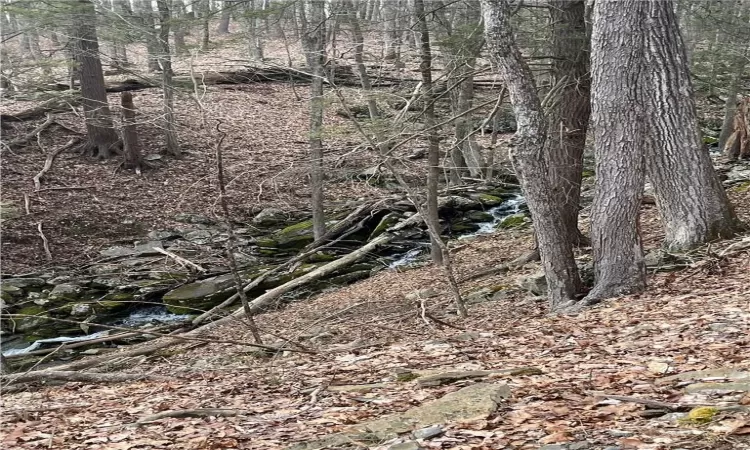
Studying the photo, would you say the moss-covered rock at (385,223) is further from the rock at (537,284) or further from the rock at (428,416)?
the rock at (428,416)

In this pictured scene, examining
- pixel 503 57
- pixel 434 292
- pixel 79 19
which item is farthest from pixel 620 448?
pixel 79 19

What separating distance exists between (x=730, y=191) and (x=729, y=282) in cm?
740

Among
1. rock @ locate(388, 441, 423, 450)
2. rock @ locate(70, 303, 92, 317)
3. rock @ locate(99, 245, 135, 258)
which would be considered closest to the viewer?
rock @ locate(388, 441, 423, 450)

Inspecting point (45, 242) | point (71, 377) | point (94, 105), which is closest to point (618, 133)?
point (71, 377)

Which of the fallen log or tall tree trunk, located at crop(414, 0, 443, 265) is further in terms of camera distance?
tall tree trunk, located at crop(414, 0, 443, 265)

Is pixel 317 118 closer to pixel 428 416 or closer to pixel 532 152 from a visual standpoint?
pixel 532 152

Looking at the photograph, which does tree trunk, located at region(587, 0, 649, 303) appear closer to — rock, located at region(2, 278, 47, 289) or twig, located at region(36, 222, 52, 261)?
rock, located at region(2, 278, 47, 289)

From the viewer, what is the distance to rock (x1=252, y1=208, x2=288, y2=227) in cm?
1628

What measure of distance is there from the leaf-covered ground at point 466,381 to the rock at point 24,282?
512cm

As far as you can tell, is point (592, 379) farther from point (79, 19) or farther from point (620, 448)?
point (79, 19)

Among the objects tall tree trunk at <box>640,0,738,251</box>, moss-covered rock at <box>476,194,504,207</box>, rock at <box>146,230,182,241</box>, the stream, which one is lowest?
the stream

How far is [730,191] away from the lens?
13141 mm

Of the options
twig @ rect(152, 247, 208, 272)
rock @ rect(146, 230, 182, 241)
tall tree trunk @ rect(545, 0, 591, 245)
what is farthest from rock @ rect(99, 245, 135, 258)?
tall tree trunk @ rect(545, 0, 591, 245)

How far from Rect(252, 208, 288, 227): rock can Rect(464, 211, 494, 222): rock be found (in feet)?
15.1
